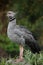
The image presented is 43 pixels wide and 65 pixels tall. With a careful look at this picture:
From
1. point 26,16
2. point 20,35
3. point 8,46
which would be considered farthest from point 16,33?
point 26,16

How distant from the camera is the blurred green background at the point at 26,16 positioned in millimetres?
17375

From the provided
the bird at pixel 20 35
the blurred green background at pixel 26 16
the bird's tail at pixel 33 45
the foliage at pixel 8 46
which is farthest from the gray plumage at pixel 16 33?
the blurred green background at pixel 26 16

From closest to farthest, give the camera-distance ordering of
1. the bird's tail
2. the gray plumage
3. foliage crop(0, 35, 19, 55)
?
the gray plumage, the bird's tail, foliage crop(0, 35, 19, 55)

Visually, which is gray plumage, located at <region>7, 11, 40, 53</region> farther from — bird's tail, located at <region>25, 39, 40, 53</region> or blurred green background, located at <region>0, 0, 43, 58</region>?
blurred green background, located at <region>0, 0, 43, 58</region>

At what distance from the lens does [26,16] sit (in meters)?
18.5

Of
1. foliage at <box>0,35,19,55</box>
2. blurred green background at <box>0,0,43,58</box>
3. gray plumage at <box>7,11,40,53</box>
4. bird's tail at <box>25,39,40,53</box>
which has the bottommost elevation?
bird's tail at <box>25,39,40,53</box>

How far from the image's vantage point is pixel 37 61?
7.96m

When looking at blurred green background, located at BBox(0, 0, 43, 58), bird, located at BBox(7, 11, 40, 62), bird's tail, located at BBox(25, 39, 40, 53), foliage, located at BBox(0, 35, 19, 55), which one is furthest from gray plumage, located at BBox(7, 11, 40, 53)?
blurred green background, located at BBox(0, 0, 43, 58)

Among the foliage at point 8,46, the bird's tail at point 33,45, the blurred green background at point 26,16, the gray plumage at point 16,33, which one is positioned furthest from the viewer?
the blurred green background at point 26,16

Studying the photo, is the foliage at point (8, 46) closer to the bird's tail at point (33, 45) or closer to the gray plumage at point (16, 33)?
the bird's tail at point (33, 45)

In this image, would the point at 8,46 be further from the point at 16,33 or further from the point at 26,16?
the point at 16,33

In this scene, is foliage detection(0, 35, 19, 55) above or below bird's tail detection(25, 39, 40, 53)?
above

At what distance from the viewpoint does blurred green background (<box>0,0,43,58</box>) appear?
684 inches

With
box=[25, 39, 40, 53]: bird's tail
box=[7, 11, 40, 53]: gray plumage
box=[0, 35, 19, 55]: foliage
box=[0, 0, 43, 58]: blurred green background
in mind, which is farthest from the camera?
box=[0, 0, 43, 58]: blurred green background
